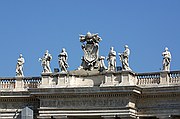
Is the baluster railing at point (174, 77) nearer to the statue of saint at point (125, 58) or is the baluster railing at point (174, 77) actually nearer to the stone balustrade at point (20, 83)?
the statue of saint at point (125, 58)

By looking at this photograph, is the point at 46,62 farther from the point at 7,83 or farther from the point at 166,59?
the point at 166,59

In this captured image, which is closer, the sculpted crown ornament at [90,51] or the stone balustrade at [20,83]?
the sculpted crown ornament at [90,51]

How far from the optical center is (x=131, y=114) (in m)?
41.6

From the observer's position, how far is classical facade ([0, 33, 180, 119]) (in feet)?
137

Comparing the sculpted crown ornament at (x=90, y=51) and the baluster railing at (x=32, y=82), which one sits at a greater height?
the sculpted crown ornament at (x=90, y=51)

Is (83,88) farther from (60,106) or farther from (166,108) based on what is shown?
(166,108)

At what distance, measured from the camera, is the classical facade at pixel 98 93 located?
4175cm

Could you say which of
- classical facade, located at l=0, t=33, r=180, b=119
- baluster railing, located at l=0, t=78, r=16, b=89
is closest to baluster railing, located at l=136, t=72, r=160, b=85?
classical facade, located at l=0, t=33, r=180, b=119

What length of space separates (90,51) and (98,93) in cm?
402

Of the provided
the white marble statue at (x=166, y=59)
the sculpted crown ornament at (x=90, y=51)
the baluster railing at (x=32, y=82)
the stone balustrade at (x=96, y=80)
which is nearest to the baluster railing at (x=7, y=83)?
the stone balustrade at (x=96, y=80)

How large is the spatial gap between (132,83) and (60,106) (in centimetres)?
564

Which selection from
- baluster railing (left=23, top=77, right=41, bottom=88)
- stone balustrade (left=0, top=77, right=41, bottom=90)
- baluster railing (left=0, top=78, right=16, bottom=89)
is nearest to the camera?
baluster railing (left=23, top=77, right=41, bottom=88)

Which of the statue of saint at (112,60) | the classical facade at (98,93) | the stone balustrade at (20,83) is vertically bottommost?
the classical facade at (98,93)

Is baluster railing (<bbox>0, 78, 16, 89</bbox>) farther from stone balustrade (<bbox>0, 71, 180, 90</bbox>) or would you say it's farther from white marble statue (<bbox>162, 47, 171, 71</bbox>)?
white marble statue (<bbox>162, 47, 171, 71</bbox>)
